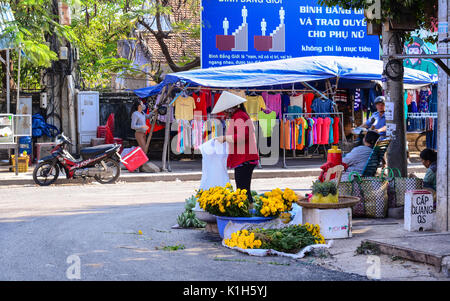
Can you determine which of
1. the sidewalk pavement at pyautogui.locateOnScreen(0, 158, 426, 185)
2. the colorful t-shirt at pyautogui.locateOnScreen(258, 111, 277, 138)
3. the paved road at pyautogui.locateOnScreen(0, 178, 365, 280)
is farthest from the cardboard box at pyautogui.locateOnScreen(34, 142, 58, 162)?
the paved road at pyautogui.locateOnScreen(0, 178, 365, 280)

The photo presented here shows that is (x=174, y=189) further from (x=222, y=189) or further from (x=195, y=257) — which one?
(x=195, y=257)

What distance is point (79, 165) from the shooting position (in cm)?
1661

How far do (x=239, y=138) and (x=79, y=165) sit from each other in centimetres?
859

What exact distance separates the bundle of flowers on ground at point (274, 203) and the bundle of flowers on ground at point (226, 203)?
0.62 ft

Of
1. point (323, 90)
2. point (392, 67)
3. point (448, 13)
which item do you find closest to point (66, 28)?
point (323, 90)

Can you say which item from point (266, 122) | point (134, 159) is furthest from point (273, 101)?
point (134, 159)

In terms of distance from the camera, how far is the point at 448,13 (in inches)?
335

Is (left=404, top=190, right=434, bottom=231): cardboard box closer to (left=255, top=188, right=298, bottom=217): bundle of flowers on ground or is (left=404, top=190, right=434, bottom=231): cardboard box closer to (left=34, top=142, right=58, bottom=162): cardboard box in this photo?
(left=255, top=188, right=298, bottom=217): bundle of flowers on ground

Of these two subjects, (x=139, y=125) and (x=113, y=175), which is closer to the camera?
(x=113, y=175)

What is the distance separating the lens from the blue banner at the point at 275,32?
24266 millimetres

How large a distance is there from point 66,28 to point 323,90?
28.1 ft

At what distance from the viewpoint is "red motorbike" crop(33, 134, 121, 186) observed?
16.3 metres

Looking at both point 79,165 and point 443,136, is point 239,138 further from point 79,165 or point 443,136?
point 79,165

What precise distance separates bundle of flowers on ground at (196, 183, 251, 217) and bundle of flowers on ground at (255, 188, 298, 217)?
189mm
